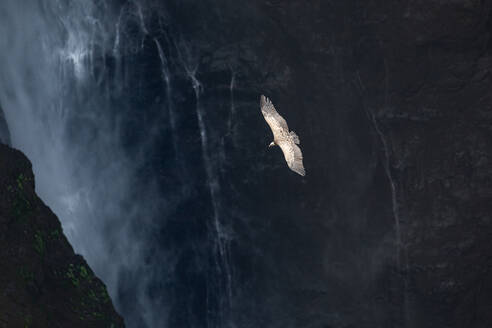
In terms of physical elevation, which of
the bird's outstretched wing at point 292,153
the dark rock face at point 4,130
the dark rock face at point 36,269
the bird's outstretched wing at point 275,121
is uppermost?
the dark rock face at point 4,130

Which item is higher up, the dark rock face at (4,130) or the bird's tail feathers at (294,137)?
the dark rock face at (4,130)

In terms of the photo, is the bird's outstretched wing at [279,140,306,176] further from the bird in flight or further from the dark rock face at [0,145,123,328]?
the dark rock face at [0,145,123,328]

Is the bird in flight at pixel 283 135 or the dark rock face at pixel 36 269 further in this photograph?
the bird in flight at pixel 283 135

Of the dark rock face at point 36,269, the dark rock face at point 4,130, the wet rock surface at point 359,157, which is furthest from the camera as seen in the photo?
the dark rock face at point 4,130

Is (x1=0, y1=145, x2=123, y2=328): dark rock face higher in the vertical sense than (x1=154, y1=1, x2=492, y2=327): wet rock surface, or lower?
lower

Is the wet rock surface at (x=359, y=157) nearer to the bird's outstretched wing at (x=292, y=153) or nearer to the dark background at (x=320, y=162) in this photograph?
the dark background at (x=320, y=162)

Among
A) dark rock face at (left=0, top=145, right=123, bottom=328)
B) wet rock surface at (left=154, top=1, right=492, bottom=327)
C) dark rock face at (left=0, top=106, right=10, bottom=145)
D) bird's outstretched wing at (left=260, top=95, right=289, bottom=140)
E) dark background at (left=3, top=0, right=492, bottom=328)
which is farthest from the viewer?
dark rock face at (left=0, top=106, right=10, bottom=145)

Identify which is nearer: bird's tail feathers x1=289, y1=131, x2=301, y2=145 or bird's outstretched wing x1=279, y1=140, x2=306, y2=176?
bird's tail feathers x1=289, y1=131, x2=301, y2=145

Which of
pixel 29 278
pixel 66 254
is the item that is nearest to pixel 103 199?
pixel 66 254

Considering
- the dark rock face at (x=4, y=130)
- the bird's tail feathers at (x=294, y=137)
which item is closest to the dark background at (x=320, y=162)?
the bird's tail feathers at (x=294, y=137)

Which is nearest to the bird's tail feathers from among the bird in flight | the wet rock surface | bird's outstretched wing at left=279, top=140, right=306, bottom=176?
the bird in flight
